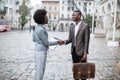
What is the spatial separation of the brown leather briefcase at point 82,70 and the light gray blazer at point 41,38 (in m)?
0.83

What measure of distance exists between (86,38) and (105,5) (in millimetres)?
45781

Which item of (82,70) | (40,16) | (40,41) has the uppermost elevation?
(40,16)

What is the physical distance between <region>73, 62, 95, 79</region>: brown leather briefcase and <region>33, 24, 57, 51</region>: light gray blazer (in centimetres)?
83

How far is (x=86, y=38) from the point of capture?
893cm

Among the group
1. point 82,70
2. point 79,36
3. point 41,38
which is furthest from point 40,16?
point 82,70

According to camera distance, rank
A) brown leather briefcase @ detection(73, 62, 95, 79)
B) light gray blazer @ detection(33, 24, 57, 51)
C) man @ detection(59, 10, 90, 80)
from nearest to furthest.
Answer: light gray blazer @ detection(33, 24, 57, 51), brown leather briefcase @ detection(73, 62, 95, 79), man @ detection(59, 10, 90, 80)

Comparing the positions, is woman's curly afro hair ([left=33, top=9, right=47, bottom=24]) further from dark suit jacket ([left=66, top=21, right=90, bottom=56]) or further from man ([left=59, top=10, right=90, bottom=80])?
dark suit jacket ([left=66, top=21, right=90, bottom=56])

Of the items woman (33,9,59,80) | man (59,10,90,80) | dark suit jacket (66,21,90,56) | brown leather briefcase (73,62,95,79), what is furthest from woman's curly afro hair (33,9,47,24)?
brown leather briefcase (73,62,95,79)

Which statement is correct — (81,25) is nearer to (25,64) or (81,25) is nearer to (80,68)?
(80,68)

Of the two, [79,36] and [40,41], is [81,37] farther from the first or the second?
[40,41]

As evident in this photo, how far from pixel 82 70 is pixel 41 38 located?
121 centimetres

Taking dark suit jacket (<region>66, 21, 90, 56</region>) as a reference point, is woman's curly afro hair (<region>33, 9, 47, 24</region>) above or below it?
above

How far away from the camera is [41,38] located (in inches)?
324

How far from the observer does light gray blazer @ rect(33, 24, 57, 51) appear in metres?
8.19
